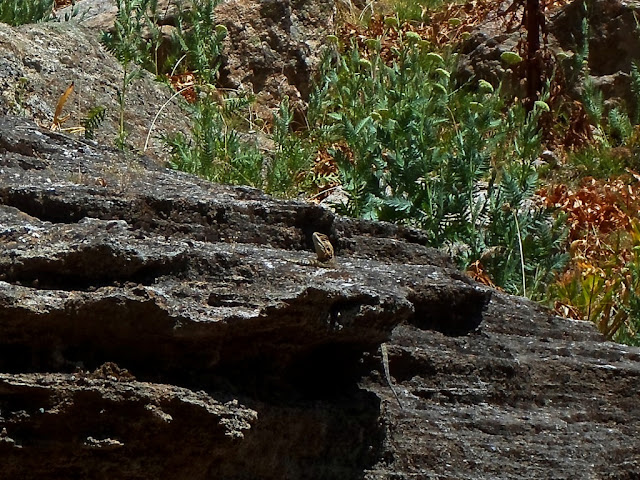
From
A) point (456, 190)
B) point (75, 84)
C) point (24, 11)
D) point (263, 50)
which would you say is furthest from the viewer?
point (263, 50)

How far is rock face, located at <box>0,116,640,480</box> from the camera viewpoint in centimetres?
285

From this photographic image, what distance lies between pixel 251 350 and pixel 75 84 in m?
3.22

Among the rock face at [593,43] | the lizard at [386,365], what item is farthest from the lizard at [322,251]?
the rock face at [593,43]

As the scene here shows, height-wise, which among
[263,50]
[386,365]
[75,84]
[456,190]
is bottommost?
[386,365]

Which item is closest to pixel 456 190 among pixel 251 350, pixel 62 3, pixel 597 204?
pixel 597 204

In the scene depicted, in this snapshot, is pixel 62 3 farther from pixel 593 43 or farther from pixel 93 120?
pixel 93 120

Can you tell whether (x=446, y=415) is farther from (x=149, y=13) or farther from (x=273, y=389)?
(x=149, y=13)

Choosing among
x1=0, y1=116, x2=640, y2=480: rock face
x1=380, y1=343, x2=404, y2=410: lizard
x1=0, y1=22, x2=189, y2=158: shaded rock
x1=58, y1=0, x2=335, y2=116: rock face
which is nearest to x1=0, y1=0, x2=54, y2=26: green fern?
x1=58, y1=0, x2=335, y2=116: rock face

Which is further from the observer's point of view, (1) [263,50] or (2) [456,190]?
(1) [263,50]

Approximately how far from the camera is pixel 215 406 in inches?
115

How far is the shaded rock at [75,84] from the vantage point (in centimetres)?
557

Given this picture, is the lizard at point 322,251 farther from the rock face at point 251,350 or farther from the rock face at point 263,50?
the rock face at point 263,50

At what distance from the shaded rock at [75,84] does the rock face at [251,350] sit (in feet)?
5.54

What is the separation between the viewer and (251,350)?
3150 mm
